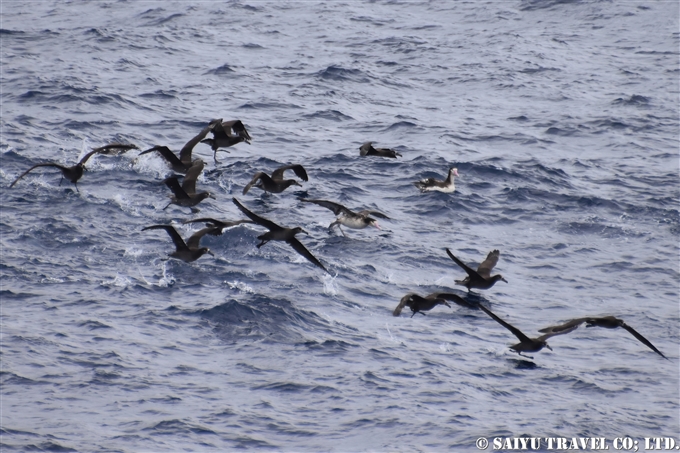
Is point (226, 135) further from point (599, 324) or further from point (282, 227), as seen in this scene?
point (599, 324)

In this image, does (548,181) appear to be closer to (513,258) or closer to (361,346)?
(513,258)

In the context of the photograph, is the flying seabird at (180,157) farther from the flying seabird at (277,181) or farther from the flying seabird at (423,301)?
the flying seabird at (423,301)

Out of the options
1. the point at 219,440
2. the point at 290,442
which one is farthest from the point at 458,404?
the point at 219,440

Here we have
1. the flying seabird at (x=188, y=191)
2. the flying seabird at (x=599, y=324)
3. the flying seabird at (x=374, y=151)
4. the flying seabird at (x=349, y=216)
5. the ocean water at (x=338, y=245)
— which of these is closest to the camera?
the ocean water at (x=338, y=245)

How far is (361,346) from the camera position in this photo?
54.9 feet

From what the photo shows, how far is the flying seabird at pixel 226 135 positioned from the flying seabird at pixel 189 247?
5.47 meters

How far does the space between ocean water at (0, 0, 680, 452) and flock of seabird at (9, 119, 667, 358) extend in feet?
1.38

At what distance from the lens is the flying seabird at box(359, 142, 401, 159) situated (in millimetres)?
24714

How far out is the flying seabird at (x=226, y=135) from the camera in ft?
79.0

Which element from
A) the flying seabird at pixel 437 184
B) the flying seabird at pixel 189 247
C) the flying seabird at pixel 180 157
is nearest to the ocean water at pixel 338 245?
the flying seabird at pixel 437 184

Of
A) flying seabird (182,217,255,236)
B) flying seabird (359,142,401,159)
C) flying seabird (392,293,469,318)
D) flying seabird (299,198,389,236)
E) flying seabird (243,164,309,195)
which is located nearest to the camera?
flying seabird (392,293,469,318)

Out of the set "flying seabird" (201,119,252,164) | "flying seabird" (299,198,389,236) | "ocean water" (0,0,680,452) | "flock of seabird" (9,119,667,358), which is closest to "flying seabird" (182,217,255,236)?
"flock of seabird" (9,119,667,358)

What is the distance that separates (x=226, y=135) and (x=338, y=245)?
17.0ft

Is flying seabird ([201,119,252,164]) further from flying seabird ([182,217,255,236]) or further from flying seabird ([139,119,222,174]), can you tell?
flying seabird ([182,217,255,236])
